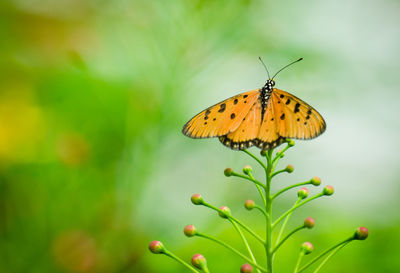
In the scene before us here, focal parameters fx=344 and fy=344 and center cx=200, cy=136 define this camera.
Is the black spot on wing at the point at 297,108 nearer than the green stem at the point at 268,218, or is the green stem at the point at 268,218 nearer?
the green stem at the point at 268,218

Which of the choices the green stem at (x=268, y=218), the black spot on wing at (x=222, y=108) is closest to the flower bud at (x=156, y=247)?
the green stem at (x=268, y=218)

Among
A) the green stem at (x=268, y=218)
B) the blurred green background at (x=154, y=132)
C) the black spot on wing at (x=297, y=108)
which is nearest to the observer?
the green stem at (x=268, y=218)

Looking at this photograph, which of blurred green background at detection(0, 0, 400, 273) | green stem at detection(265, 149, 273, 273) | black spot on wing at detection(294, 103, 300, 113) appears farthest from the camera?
blurred green background at detection(0, 0, 400, 273)

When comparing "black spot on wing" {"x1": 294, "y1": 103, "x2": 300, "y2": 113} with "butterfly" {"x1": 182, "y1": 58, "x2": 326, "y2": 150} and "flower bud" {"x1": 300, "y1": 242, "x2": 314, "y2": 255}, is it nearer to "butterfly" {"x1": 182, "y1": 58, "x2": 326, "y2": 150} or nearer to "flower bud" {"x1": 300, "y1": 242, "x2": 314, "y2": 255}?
"butterfly" {"x1": 182, "y1": 58, "x2": 326, "y2": 150}

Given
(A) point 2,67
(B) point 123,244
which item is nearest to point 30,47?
(A) point 2,67

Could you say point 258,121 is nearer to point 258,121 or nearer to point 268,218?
point 258,121

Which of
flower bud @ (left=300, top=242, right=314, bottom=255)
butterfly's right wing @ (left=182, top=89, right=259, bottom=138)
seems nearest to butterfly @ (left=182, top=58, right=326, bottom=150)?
butterfly's right wing @ (left=182, top=89, right=259, bottom=138)

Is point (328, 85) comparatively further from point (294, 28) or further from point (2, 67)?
point (2, 67)

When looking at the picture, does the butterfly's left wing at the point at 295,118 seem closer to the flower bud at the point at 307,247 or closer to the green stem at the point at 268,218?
the green stem at the point at 268,218

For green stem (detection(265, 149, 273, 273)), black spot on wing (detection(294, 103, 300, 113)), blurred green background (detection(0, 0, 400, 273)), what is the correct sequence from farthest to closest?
blurred green background (detection(0, 0, 400, 273)) < black spot on wing (detection(294, 103, 300, 113)) < green stem (detection(265, 149, 273, 273))
